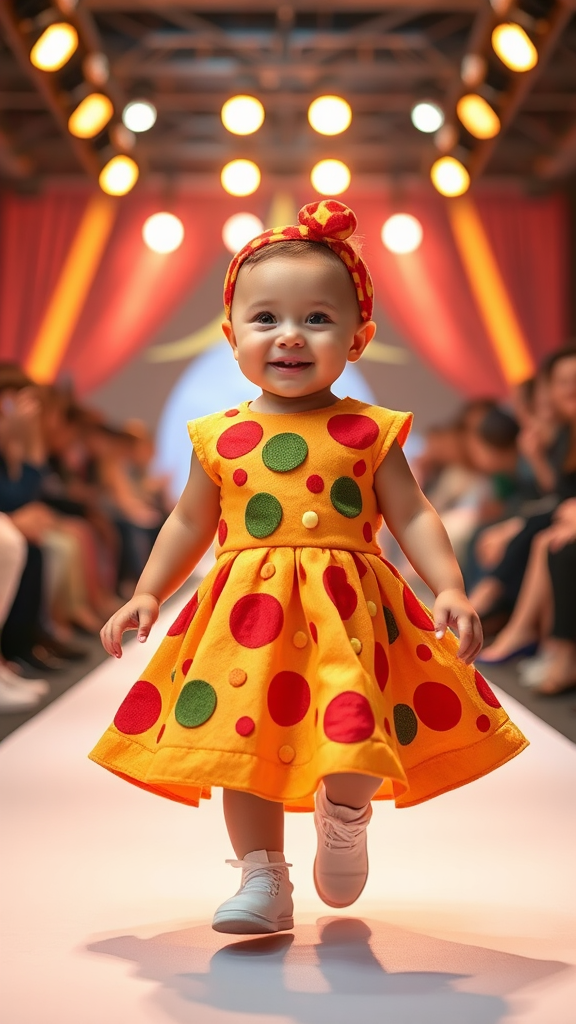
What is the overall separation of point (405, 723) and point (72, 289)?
26.9ft

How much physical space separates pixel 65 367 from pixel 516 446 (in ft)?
15.0

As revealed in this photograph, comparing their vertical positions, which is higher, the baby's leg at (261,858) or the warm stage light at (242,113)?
the warm stage light at (242,113)

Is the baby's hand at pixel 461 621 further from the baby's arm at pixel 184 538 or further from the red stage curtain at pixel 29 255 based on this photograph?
the red stage curtain at pixel 29 255

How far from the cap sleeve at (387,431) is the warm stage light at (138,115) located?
18.5 ft

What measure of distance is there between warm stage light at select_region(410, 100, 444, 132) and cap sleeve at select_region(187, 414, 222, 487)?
5.50 m

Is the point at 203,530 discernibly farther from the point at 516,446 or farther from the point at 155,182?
the point at 155,182

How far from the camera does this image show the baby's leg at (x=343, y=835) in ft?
4.83

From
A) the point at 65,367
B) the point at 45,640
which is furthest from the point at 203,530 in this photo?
the point at 65,367

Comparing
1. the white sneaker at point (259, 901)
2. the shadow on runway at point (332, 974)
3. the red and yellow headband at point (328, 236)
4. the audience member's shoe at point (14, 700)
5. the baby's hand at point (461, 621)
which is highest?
the red and yellow headband at point (328, 236)

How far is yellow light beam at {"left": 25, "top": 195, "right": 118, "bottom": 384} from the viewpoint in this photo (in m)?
9.27

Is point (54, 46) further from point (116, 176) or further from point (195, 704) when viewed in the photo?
point (195, 704)

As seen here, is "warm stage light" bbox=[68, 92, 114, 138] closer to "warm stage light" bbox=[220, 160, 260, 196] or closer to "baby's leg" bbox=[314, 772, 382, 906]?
"warm stage light" bbox=[220, 160, 260, 196]

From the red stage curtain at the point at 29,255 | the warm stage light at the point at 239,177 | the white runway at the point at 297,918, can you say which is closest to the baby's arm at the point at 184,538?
the white runway at the point at 297,918

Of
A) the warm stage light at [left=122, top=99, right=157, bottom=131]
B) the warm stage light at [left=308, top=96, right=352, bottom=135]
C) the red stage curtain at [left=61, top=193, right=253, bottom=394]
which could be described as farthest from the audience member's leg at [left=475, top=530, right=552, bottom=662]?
the red stage curtain at [left=61, top=193, right=253, bottom=394]
